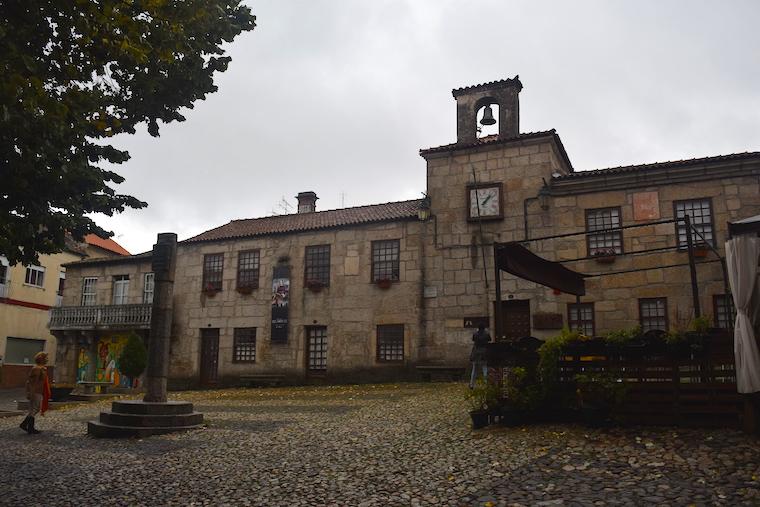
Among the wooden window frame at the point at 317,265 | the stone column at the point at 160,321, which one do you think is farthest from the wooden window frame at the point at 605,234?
the stone column at the point at 160,321

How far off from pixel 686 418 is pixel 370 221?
15.8m

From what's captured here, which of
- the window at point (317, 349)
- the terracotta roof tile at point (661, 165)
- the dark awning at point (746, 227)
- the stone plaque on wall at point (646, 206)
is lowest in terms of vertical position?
the window at point (317, 349)

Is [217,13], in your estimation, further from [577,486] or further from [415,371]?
[415,371]

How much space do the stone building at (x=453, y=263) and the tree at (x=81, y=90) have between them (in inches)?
481

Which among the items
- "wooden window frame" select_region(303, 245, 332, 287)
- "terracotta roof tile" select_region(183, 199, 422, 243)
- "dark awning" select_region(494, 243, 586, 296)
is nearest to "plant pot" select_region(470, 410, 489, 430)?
"dark awning" select_region(494, 243, 586, 296)

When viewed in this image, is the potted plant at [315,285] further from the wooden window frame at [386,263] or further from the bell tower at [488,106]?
Result: the bell tower at [488,106]

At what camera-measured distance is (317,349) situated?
23.4 metres

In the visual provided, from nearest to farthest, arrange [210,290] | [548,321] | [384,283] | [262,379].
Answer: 1. [548,321]
2. [384,283]
3. [262,379]
4. [210,290]

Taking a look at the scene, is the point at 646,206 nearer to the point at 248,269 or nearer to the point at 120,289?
the point at 248,269

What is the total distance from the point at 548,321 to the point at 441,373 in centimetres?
389

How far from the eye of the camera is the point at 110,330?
28.6 meters

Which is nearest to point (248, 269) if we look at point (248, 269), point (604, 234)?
point (248, 269)

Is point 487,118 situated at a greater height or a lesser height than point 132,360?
greater

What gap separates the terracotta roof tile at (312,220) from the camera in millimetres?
23703
